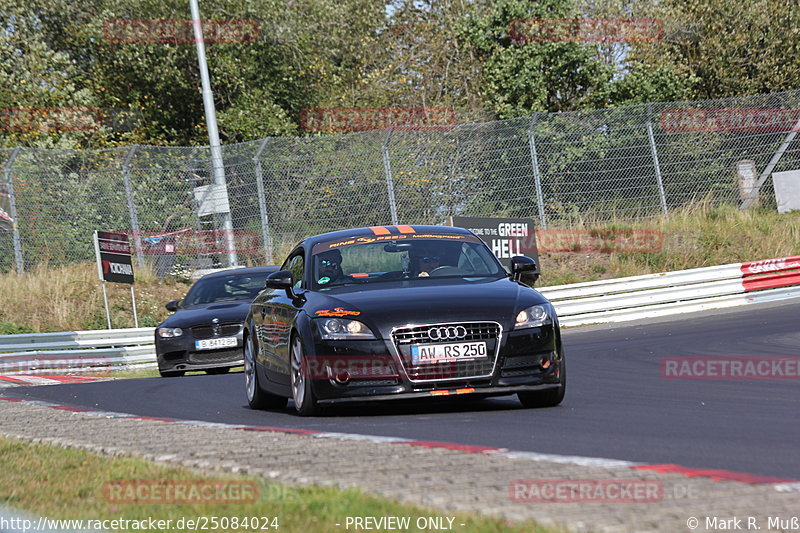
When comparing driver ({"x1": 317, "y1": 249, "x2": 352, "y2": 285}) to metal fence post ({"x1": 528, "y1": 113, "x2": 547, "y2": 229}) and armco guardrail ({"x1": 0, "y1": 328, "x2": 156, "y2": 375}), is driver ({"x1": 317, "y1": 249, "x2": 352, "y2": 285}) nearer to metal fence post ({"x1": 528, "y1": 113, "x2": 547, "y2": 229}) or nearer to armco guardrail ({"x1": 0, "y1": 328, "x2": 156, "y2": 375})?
armco guardrail ({"x1": 0, "y1": 328, "x2": 156, "y2": 375})

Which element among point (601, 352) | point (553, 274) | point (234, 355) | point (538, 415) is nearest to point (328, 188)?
point (553, 274)

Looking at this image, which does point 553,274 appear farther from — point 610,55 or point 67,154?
point 610,55

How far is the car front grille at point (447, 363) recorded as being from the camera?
8305 millimetres

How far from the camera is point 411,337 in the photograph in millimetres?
8312

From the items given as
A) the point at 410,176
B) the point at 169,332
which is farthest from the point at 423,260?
the point at 410,176

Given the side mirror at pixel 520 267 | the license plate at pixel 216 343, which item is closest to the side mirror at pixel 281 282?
the side mirror at pixel 520 267

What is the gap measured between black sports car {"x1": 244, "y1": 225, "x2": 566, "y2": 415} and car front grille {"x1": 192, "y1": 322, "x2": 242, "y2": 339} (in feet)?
23.6

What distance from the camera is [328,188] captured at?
24.7 meters

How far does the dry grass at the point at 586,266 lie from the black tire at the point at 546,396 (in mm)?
16361

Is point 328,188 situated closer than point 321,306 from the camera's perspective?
No

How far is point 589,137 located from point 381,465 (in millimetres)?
19338

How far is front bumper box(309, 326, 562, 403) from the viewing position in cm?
830

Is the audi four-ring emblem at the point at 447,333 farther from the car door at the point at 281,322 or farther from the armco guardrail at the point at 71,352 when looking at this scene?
the armco guardrail at the point at 71,352

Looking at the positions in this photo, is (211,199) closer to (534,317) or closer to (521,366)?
(534,317)
